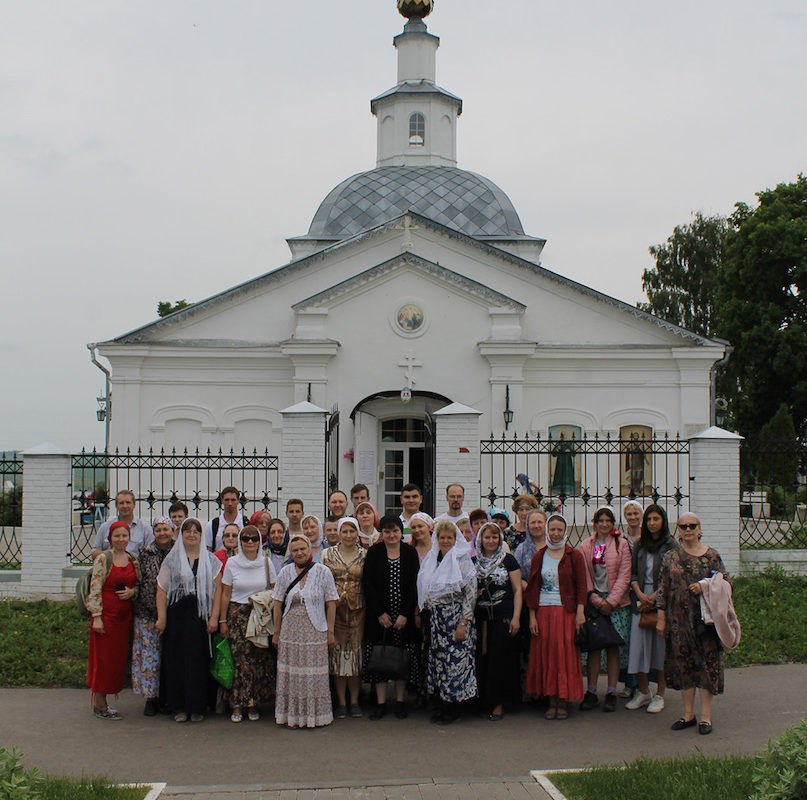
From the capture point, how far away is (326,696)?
271 inches

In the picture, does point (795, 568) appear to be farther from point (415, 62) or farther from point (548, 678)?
point (415, 62)

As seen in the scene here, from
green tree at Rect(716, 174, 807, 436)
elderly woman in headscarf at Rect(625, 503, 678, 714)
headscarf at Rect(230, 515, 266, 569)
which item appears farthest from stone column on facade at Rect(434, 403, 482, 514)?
green tree at Rect(716, 174, 807, 436)

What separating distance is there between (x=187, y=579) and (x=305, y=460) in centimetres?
432

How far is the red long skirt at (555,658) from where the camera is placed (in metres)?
6.96

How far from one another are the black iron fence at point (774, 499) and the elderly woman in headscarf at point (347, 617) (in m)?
6.44

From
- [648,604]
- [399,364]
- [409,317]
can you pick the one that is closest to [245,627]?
[648,604]

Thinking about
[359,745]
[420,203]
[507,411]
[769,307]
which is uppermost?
[420,203]

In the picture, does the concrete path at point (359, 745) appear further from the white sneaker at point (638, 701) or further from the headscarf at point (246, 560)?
the headscarf at point (246, 560)

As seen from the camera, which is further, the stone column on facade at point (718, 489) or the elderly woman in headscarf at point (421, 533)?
the stone column on facade at point (718, 489)

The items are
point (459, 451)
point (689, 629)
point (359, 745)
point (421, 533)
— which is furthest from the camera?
point (459, 451)

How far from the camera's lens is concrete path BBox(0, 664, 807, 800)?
577cm

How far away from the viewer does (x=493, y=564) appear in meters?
7.11

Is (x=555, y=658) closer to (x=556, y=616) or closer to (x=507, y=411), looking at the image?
(x=556, y=616)

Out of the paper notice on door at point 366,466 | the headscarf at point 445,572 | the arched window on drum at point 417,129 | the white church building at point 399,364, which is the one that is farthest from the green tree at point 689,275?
the headscarf at point 445,572
